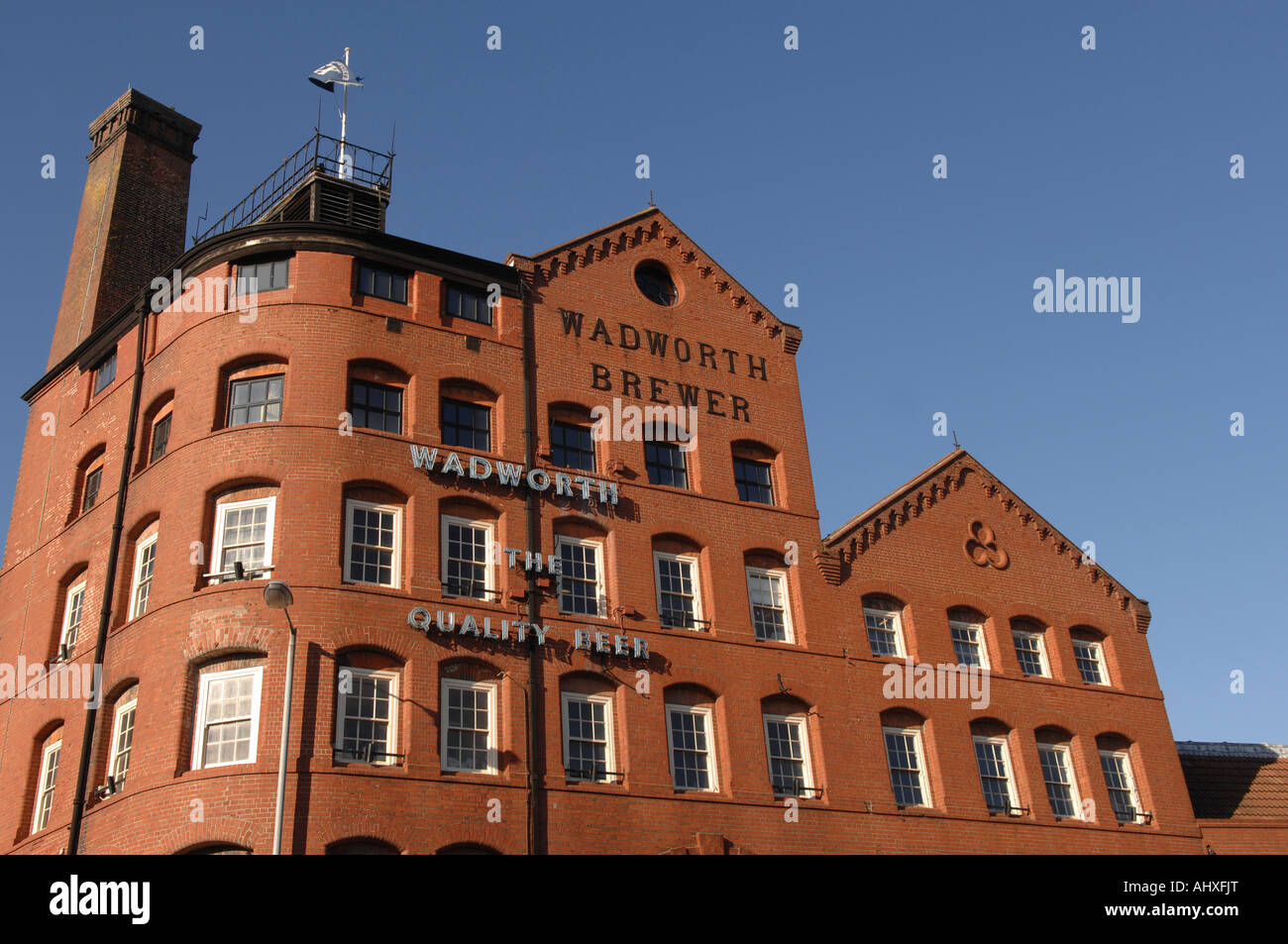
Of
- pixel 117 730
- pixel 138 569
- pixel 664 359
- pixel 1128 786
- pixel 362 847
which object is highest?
pixel 664 359

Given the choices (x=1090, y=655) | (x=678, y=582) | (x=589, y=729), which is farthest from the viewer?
(x=1090, y=655)

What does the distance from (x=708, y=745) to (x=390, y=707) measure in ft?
27.9

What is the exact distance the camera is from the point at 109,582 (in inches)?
1248

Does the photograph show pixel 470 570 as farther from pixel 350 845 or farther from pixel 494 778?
pixel 350 845

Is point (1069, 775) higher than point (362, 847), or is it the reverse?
point (1069, 775)

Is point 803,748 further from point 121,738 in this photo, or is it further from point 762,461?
point 121,738

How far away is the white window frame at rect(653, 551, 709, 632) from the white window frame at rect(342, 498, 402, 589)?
23.0ft

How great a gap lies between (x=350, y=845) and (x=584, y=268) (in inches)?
720

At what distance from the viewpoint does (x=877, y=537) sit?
38219 millimetres

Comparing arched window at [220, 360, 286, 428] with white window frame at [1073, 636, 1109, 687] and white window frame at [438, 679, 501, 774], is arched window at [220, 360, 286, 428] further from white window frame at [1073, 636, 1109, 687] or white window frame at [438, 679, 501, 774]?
white window frame at [1073, 636, 1109, 687]

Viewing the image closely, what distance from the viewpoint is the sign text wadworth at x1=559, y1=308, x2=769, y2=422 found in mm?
36219

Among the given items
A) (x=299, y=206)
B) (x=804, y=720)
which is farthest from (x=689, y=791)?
(x=299, y=206)

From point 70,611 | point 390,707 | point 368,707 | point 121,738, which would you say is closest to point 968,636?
point 390,707

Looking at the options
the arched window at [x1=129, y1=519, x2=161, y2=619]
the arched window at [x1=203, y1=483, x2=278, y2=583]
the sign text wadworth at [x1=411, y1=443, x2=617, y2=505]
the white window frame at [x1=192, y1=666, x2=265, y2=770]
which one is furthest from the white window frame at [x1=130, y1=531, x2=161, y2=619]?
the sign text wadworth at [x1=411, y1=443, x2=617, y2=505]
